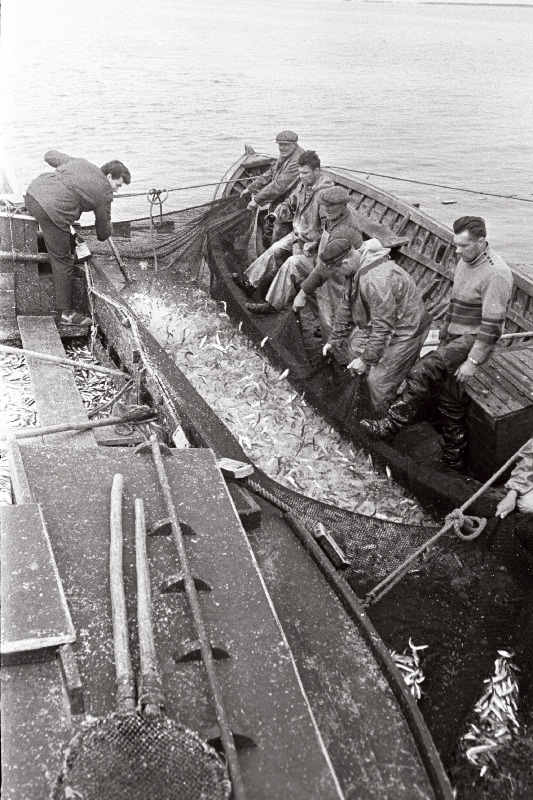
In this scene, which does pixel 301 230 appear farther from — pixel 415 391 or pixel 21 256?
pixel 415 391

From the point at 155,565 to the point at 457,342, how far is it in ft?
13.5

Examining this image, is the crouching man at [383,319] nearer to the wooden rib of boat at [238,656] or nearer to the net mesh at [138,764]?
the wooden rib of boat at [238,656]

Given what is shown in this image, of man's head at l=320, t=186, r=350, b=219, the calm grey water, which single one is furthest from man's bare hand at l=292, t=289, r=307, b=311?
the calm grey water

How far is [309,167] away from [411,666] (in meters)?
7.33

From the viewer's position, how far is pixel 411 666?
4.93m

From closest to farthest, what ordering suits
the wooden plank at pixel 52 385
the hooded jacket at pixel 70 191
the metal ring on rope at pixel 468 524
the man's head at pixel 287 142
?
the metal ring on rope at pixel 468 524
the wooden plank at pixel 52 385
the hooded jacket at pixel 70 191
the man's head at pixel 287 142

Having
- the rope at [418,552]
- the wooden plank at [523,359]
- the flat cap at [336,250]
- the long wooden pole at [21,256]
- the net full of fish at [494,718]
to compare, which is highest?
the flat cap at [336,250]

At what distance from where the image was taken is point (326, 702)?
12.7 ft

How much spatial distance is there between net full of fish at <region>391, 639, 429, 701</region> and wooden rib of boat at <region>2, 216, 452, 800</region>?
2.68 ft

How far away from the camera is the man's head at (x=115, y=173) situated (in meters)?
9.03

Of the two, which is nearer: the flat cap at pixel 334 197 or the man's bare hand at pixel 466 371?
the man's bare hand at pixel 466 371

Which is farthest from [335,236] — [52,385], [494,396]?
[52,385]

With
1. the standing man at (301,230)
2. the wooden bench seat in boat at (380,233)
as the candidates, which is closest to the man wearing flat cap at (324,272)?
the standing man at (301,230)

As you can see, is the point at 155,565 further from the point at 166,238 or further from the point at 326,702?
the point at 166,238
